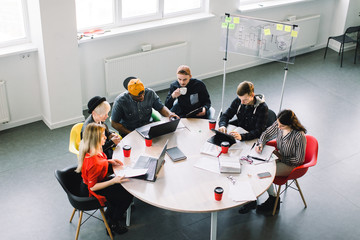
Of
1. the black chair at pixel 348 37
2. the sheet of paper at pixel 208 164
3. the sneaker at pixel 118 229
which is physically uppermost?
the black chair at pixel 348 37

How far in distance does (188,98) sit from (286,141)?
153cm

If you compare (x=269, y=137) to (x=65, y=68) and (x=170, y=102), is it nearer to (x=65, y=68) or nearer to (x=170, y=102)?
(x=170, y=102)

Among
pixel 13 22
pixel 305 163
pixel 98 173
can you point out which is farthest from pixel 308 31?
pixel 98 173

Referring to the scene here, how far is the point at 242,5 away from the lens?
8.45m

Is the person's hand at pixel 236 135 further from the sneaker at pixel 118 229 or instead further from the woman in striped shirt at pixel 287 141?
the sneaker at pixel 118 229

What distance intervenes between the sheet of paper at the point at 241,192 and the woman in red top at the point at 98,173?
3.39 ft

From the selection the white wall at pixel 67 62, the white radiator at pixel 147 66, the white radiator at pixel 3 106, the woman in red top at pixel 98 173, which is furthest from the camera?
the white radiator at pixel 147 66

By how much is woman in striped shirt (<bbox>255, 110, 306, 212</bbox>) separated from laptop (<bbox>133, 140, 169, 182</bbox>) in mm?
1080

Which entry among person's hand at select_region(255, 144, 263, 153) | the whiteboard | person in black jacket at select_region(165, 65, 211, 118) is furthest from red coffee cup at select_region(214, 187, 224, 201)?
the whiteboard

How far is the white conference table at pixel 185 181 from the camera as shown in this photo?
4.12m

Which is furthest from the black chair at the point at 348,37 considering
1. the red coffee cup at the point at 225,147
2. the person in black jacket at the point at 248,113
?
the red coffee cup at the point at 225,147

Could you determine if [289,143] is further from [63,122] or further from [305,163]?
[63,122]

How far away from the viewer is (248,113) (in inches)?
212

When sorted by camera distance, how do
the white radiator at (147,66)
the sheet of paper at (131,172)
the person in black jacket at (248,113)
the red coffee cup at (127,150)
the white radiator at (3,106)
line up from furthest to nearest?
1. the white radiator at (147,66)
2. the white radiator at (3,106)
3. the person in black jacket at (248,113)
4. the red coffee cup at (127,150)
5. the sheet of paper at (131,172)
